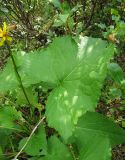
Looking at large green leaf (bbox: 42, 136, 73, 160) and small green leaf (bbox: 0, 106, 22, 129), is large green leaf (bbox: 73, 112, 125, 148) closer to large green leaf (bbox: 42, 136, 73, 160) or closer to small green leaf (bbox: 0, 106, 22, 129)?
large green leaf (bbox: 42, 136, 73, 160)

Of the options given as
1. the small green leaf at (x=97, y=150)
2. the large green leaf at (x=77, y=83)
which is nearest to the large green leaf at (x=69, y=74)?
the large green leaf at (x=77, y=83)

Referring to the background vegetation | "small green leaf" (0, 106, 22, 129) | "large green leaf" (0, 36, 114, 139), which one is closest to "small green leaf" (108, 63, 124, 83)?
the background vegetation

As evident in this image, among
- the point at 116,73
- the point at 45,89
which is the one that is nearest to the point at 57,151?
the point at 116,73

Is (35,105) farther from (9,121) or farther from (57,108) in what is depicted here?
(57,108)

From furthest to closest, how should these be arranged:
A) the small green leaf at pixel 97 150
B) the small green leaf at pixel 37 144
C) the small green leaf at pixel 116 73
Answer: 1. the small green leaf at pixel 116 73
2. the small green leaf at pixel 37 144
3. the small green leaf at pixel 97 150

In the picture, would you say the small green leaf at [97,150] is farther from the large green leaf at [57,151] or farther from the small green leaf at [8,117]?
the small green leaf at [8,117]

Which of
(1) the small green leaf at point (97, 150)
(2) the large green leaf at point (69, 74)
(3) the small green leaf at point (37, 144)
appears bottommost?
(3) the small green leaf at point (37, 144)

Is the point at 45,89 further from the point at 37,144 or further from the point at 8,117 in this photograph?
the point at 37,144
